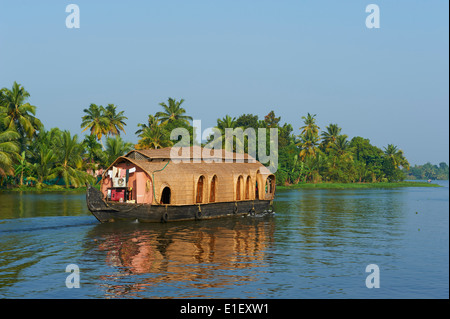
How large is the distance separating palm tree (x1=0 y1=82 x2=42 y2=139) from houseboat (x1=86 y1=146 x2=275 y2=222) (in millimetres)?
29863

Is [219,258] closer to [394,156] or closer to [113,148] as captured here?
[113,148]

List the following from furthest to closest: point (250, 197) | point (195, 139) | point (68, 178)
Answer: point (195, 139), point (68, 178), point (250, 197)

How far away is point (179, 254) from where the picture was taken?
15055 mm

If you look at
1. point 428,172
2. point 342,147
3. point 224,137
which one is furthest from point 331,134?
point 428,172

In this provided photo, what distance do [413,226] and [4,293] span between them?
20.1 metres

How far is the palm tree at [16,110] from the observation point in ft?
157

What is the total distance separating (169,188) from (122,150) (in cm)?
3364

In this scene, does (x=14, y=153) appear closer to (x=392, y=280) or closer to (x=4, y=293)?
(x=4, y=293)

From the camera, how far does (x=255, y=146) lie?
212 feet

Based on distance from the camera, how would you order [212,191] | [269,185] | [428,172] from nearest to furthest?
1. [212,191]
2. [269,185]
3. [428,172]

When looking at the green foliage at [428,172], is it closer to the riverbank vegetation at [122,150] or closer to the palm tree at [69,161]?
the riverbank vegetation at [122,150]

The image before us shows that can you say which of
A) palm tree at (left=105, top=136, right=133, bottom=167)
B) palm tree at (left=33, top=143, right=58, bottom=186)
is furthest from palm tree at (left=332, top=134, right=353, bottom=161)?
palm tree at (left=33, top=143, right=58, bottom=186)

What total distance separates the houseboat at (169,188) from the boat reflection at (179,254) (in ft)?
2.16
